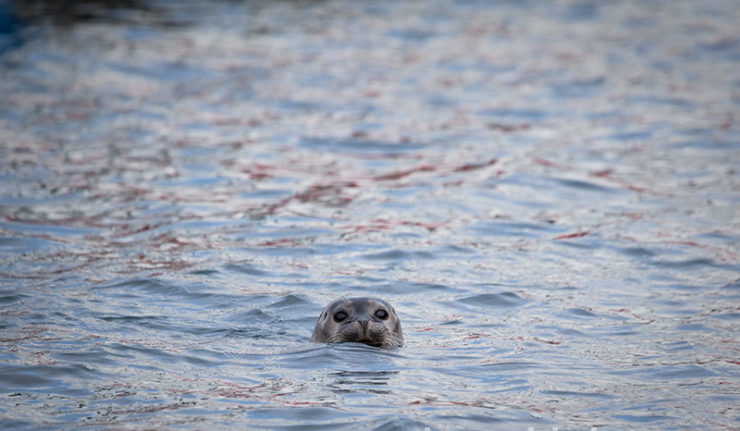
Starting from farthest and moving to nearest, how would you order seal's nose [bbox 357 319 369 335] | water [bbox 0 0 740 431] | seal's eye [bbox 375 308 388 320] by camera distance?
seal's eye [bbox 375 308 388 320] < seal's nose [bbox 357 319 369 335] < water [bbox 0 0 740 431]

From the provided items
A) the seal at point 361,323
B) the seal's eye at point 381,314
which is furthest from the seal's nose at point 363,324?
the seal's eye at point 381,314

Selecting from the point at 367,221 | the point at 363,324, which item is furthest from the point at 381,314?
the point at 367,221

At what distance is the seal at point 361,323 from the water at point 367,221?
142 mm

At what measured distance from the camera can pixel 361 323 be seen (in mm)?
7824

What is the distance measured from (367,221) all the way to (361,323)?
16.8 feet

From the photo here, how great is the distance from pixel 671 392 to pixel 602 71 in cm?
1691

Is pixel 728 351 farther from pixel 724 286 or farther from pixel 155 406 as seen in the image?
pixel 155 406

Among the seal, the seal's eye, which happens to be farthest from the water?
the seal's eye

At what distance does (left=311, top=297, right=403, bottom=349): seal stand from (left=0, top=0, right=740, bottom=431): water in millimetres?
142

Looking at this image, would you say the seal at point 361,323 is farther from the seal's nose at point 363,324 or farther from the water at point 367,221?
the water at point 367,221

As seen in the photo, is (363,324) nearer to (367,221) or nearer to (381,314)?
(381,314)

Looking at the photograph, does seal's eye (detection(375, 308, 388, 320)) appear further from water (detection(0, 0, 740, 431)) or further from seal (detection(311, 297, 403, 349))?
water (detection(0, 0, 740, 431))

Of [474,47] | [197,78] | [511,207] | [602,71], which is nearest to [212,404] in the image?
[511,207]

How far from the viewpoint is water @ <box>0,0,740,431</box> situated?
713 centimetres
